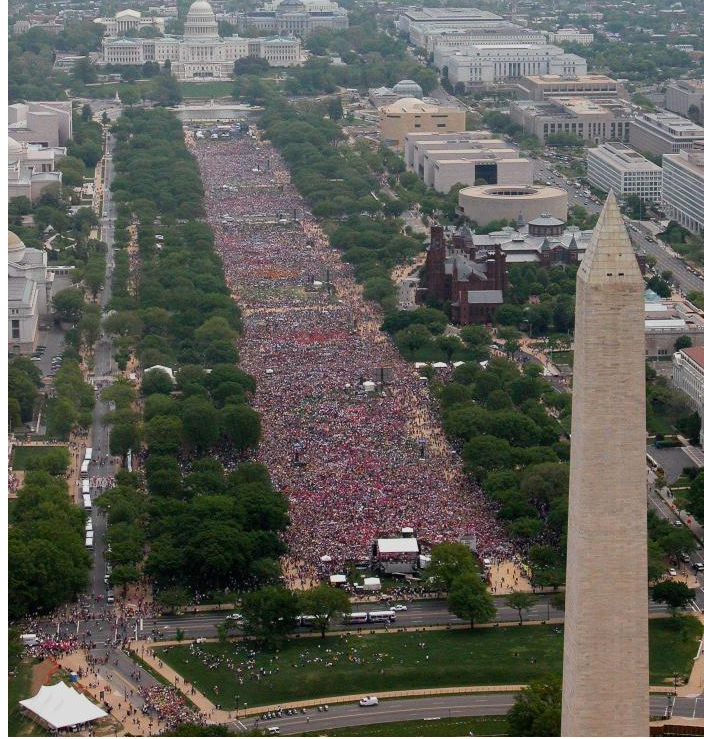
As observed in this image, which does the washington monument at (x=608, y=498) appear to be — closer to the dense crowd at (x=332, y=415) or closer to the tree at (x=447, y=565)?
the tree at (x=447, y=565)

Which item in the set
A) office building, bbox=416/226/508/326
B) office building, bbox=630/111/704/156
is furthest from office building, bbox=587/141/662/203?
office building, bbox=416/226/508/326

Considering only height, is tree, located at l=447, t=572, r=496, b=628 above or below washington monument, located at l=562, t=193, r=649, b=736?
below

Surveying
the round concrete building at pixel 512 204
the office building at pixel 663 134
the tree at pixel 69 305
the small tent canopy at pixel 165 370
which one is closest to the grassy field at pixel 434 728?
the small tent canopy at pixel 165 370

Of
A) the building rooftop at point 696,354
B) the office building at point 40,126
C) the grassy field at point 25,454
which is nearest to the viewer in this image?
the grassy field at point 25,454

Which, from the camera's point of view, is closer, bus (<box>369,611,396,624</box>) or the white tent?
the white tent

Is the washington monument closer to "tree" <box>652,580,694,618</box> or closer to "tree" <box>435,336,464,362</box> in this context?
"tree" <box>652,580,694,618</box>

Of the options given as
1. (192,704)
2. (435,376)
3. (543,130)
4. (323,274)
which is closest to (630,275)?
(192,704)

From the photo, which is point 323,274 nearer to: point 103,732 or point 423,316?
point 423,316
